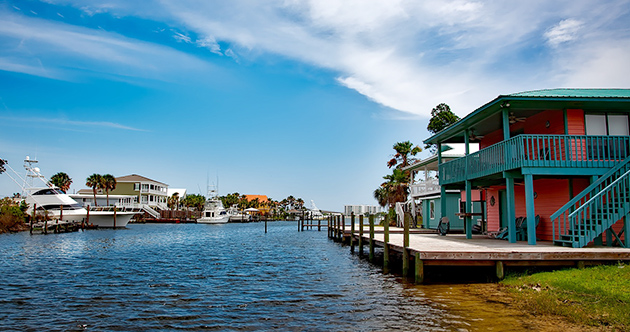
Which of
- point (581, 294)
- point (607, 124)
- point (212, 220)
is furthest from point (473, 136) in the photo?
point (212, 220)

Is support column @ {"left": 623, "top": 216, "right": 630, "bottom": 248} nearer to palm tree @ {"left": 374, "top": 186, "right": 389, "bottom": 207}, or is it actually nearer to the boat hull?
palm tree @ {"left": 374, "top": 186, "right": 389, "bottom": 207}

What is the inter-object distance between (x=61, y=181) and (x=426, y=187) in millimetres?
72248

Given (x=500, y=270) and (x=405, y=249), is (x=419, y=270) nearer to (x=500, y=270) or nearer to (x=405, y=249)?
(x=405, y=249)

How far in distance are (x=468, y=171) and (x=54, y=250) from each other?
86.9 ft

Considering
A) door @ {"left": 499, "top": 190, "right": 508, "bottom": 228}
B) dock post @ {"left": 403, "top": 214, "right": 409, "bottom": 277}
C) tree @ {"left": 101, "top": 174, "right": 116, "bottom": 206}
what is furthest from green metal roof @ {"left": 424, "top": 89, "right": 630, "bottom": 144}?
tree @ {"left": 101, "top": 174, "right": 116, "bottom": 206}

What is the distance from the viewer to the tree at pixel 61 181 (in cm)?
7912

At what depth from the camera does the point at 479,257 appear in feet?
40.4

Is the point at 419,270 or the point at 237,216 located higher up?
the point at 419,270

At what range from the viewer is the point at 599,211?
50.6ft

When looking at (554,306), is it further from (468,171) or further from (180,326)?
(468,171)

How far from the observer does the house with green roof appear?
47.0ft

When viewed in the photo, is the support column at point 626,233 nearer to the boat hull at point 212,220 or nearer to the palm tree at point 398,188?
the palm tree at point 398,188

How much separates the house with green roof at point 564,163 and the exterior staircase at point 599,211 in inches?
1.0

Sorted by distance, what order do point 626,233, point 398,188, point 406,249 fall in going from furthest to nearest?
point 398,188
point 406,249
point 626,233
